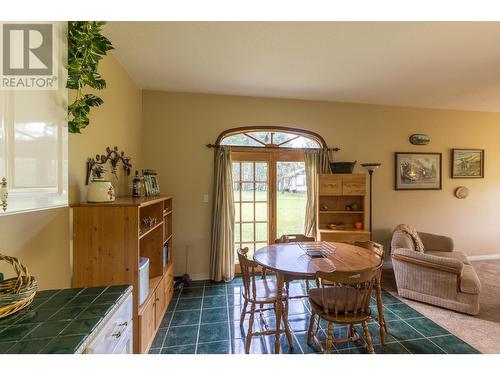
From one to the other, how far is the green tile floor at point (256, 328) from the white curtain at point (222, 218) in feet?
1.69

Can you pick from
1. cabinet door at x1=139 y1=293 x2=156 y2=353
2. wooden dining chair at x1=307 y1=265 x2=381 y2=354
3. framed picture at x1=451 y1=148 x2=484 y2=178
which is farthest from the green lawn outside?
framed picture at x1=451 y1=148 x2=484 y2=178

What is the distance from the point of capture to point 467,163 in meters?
4.19

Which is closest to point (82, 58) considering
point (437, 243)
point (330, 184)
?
point (330, 184)

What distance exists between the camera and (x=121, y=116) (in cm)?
259

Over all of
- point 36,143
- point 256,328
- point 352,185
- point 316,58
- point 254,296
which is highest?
point 316,58

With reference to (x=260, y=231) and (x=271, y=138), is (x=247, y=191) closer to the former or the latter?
(x=260, y=231)

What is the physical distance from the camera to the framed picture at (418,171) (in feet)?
13.0

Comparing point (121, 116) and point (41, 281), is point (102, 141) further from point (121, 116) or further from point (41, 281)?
point (41, 281)

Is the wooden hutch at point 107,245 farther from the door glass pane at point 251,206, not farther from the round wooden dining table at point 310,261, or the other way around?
the door glass pane at point 251,206

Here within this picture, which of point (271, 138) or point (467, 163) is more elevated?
point (271, 138)

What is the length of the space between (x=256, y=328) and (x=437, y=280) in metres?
2.17

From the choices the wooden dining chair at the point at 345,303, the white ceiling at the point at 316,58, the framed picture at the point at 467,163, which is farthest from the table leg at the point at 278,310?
the framed picture at the point at 467,163

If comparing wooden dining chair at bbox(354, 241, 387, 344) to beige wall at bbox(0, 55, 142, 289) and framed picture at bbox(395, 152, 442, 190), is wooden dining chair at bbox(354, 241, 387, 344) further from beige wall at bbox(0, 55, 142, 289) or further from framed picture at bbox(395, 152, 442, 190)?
beige wall at bbox(0, 55, 142, 289)

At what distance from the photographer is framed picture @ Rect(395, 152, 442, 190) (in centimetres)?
396
